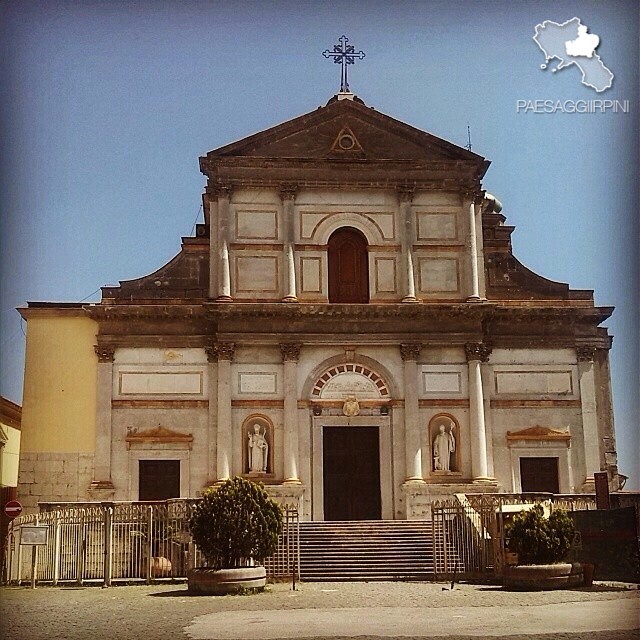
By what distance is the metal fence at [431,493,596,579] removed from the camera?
21078mm

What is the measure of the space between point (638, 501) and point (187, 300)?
12.3 meters

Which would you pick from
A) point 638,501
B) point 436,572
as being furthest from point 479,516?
point 638,501

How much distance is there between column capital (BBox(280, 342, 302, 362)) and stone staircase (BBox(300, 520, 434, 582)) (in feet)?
15.0

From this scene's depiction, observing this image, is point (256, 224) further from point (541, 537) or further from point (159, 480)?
point (541, 537)

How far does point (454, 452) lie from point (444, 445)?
13.2 inches

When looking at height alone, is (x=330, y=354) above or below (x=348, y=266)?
below

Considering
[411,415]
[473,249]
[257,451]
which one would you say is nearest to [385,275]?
[473,249]

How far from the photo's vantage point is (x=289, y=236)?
2783cm

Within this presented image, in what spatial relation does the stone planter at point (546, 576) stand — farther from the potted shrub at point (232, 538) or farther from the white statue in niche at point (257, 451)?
the white statue in niche at point (257, 451)

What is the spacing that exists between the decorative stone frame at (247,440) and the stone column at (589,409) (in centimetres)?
818

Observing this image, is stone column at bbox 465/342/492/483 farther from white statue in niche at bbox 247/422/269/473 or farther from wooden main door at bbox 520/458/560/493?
white statue in niche at bbox 247/422/269/473

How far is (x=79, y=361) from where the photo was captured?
2733cm

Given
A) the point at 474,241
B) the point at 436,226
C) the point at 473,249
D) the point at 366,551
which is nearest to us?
the point at 366,551

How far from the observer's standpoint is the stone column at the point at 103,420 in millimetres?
26641
